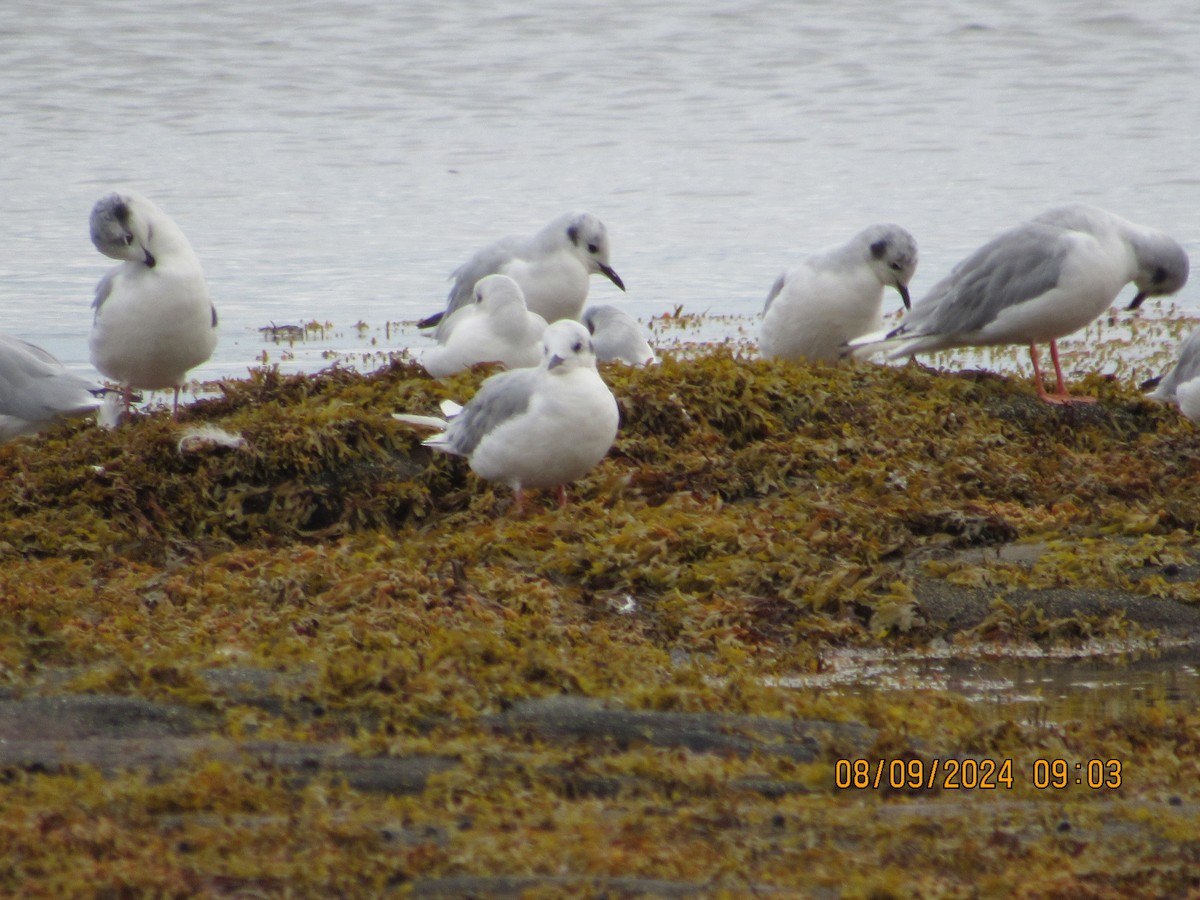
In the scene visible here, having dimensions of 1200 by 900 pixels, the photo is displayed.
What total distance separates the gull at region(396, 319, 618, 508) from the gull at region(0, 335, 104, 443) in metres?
2.31

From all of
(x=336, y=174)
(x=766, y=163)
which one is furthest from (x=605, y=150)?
(x=336, y=174)

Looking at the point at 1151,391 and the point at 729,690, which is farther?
the point at 1151,391

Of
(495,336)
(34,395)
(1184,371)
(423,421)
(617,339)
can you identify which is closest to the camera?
(423,421)

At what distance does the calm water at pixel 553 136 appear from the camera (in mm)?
15477

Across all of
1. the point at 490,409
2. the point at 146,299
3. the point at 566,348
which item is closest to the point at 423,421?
the point at 490,409

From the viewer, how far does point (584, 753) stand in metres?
3.73

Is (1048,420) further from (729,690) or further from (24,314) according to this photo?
(24,314)

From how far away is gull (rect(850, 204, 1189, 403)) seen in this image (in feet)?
26.6

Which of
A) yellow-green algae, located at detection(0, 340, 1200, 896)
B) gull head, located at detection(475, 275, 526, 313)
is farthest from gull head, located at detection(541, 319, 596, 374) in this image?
gull head, located at detection(475, 275, 526, 313)

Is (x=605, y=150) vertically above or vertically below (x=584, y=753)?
below

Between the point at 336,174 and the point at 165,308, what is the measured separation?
12761 millimetres

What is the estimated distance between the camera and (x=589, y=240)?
30.9 ft

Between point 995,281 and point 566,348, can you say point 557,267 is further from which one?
point 566,348

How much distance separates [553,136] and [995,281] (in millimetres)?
15635
